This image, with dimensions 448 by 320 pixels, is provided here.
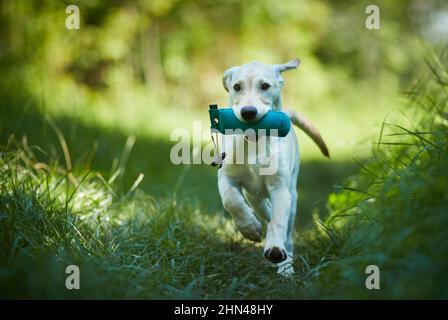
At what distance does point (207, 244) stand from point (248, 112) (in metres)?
1.13

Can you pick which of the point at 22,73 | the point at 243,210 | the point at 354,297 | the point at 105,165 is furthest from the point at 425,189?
the point at 22,73

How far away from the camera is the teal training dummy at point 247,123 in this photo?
3111mm

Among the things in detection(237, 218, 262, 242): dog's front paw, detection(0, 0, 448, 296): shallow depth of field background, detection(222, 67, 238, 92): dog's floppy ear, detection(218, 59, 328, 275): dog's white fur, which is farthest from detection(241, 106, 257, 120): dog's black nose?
detection(0, 0, 448, 296): shallow depth of field background

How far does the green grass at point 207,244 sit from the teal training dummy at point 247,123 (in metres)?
0.52

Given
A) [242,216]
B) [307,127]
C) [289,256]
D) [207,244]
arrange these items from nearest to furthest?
1. [242,216]
2. [289,256]
3. [207,244]
4. [307,127]

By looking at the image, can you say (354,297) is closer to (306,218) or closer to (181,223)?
(181,223)

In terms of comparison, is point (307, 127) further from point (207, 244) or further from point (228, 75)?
point (207, 244)

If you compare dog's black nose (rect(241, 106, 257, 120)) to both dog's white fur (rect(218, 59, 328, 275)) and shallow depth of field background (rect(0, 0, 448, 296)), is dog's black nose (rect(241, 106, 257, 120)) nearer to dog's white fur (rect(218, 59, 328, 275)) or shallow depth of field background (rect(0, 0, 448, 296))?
dog's white fur (rect(218, 59, 328, 275))

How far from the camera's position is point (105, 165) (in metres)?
5.42

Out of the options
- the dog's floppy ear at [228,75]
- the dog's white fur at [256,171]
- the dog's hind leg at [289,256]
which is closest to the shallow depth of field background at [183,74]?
the dog's hind leg at [289,256]

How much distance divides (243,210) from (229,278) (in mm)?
412

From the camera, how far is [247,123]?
3086 mm

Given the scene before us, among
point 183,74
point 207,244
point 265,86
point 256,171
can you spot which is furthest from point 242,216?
point 183,74

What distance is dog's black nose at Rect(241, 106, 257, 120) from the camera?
2998 millimetres
